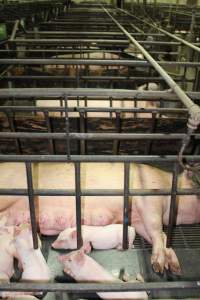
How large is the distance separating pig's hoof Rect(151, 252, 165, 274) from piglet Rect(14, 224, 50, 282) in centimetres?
59

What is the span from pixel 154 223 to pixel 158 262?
0.85 ft

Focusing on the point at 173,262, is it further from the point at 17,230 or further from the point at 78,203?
the point at 17,230

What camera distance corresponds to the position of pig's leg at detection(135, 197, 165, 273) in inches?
73.6

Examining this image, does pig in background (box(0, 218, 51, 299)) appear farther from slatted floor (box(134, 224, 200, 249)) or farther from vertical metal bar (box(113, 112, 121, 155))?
vertical metal bar (box(113, 112, 121, 155))

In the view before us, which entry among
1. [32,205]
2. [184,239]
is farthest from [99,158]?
[184,239]

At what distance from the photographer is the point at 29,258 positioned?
175 centimetres

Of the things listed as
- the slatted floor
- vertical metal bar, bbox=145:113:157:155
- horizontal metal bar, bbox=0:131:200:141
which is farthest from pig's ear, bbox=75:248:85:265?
vertical metal bar, bbox=145:113:157:155

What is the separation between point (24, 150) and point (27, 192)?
131cm

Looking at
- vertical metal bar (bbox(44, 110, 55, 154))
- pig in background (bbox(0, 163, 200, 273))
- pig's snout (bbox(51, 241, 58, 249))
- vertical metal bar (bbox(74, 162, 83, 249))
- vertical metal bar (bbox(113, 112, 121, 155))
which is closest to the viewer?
vertical metal bar (bbox(74, 162, 83, 249))

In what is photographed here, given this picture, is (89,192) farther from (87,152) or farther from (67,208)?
(87,152)

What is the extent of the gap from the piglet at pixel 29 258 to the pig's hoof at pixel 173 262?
2.23 ft

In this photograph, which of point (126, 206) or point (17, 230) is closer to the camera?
point (126, 206)

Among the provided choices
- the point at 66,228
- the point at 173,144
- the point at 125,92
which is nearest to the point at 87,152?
the point at 173,144

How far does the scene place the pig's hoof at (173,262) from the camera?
1.87 metres
